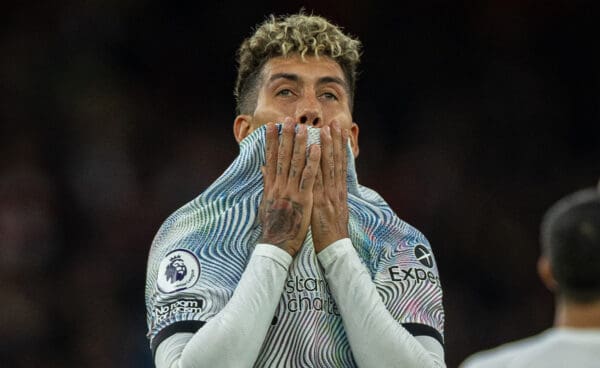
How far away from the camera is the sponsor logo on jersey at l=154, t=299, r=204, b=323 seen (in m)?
3.78

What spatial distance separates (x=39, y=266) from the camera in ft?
24.4

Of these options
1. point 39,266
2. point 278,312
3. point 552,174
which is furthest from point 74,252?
point 278,312

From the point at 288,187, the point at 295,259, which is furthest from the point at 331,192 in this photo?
the point at 295,259

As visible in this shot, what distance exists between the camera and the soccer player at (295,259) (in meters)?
3.69

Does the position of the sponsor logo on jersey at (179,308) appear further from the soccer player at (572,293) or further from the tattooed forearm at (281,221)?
the soccer player at (572,293)

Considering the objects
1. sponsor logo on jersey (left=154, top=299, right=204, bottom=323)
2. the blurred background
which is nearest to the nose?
sponsor logo on jersey (left=154, top=299, right=204, bottom=323)

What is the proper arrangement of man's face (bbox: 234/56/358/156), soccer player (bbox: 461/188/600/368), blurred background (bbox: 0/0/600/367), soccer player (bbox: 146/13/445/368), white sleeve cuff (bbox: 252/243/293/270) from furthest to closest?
blurred background (bbox: 0/0/600/367)
man's face (bbox: 234/56/358/156)
white sleeve cuff (bbox: 252/243/293/270)
soccer player (bbox: 146/13/445/368)
soccer player (bbox: 461/188/600/368)

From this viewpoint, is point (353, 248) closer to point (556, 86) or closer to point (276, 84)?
point (276, 84)

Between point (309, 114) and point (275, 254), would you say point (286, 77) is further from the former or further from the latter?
point (275, 254)

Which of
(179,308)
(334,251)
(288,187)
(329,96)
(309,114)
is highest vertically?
(329,96)

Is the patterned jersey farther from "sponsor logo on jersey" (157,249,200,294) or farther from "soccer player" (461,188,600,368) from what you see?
"soccer player" (461,188,600,368)

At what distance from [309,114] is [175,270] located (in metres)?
0.77

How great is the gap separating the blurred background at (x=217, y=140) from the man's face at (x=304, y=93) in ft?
10.3

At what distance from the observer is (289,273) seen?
3898 millimetres
